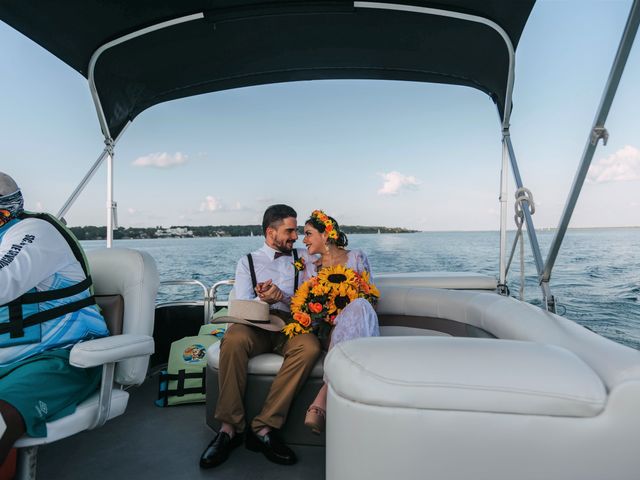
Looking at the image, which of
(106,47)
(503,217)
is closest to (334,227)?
(503,217)

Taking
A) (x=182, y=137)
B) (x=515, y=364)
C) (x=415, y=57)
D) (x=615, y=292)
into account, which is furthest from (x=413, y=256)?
(x=515, y=364)

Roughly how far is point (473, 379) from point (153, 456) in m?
1.76

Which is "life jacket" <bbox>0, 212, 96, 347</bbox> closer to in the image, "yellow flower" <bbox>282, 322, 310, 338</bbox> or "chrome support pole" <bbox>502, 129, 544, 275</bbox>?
"yellow flower" <bbox>282, 322, 310, 338</bbox>

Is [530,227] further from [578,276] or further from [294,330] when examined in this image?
[578,276]

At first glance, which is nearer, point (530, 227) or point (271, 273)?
point (530, 227)

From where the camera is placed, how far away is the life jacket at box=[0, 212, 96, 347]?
1.75 m

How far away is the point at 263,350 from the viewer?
2.50 meters

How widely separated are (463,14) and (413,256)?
2531cm

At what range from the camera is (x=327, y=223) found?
2820 mm

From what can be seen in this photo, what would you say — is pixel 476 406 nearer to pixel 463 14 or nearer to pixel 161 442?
pixel 161 442

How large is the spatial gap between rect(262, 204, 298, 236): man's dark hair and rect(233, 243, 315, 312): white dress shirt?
157 millimetres

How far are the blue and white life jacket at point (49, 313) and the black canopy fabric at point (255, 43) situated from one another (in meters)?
1.27

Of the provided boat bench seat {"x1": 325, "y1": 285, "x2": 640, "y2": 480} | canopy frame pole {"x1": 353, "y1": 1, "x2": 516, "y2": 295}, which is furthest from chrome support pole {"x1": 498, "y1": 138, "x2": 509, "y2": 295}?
boat bench seat {"x1": 325, "y1": 285, "x2": 640, "y2": 480}

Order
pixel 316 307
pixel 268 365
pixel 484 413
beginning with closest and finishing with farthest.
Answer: pixel 484 413, pixel 268 365, pixel 316 307
